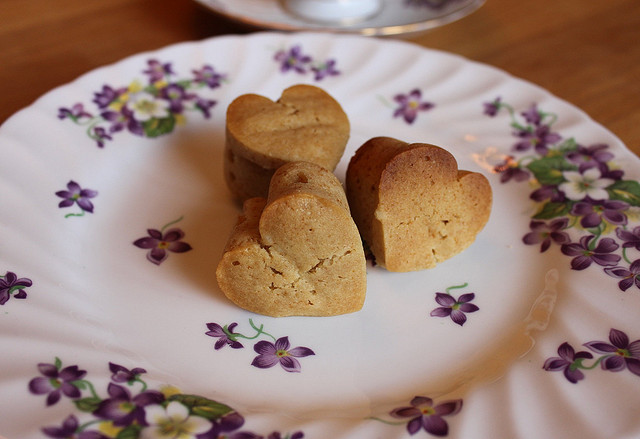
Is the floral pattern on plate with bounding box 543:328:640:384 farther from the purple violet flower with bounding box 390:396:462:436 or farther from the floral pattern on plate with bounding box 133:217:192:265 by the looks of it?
the floral pattern on plate with bounding box 133:217:192:265

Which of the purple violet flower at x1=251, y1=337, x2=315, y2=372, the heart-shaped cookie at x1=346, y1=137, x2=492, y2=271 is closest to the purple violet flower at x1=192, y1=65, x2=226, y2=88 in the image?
the heart-shaped cookie at x1=346, y1=137, x2=492, y2=271

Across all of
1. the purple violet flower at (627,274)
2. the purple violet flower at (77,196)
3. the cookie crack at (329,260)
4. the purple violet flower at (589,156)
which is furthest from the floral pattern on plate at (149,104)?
the purple violet flower at (627,274)

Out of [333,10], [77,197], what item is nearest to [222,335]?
[77,197]

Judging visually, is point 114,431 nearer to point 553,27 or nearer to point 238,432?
point 238,432

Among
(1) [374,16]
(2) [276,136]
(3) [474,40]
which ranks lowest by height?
(3) [474,40]

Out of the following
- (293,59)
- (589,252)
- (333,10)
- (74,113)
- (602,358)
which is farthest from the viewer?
(333,10)

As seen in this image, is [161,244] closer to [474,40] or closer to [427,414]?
[427,414]
